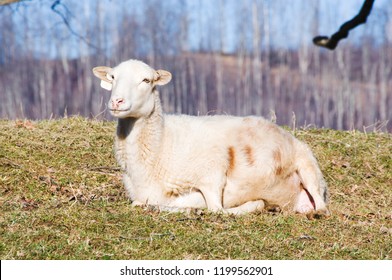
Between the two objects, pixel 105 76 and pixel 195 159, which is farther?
pixel 105 76

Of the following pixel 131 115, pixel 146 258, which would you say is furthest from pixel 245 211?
pixel 146 258

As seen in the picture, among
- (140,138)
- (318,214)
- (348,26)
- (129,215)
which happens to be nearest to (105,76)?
(140,138)

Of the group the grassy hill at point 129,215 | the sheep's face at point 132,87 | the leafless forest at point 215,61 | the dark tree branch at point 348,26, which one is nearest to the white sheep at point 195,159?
the sheep's face at point 132,87

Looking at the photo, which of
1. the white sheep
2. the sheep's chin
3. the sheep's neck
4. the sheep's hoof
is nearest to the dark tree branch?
the white sheep

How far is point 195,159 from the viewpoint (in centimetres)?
830

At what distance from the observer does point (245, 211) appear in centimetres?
828

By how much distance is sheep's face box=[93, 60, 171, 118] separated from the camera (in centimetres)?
779

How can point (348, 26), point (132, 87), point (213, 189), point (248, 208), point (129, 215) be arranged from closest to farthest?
point (129, 215)
point (132, 87)
point (213, 189)
point (248, 208)
point (348, 26)

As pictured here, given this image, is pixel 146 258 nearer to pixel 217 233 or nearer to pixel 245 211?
pixel 217 233

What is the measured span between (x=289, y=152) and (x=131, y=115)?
1959 mm

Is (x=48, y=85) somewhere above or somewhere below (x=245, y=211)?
below

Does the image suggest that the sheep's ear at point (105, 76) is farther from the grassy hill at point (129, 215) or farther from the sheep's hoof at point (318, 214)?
the sheep's hoof at point (318, 214)

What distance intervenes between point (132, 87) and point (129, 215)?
4.52 feet

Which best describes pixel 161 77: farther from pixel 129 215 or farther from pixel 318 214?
pixel 318 214
